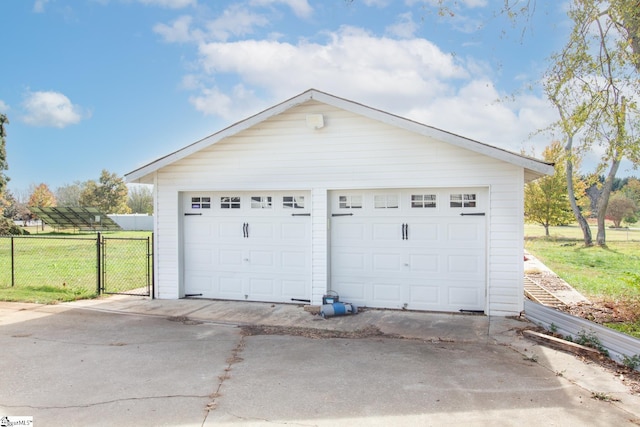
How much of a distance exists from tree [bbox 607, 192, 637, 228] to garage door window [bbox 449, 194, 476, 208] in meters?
33.8

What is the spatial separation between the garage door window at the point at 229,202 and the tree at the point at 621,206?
35.7m

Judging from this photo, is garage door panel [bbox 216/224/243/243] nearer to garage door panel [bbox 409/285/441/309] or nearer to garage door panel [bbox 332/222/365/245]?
garage door panel [bbox 332/222/365/245]

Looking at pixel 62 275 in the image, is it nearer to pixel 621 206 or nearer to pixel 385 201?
pixel 385 201

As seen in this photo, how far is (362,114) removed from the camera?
7547 millimetres

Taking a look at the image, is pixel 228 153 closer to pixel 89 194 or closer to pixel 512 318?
pixel 512 318

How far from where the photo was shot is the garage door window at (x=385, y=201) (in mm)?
7805

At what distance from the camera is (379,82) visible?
1130 centimetres

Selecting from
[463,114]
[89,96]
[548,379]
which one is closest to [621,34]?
[463,114]

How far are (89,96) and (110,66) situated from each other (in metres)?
9.02

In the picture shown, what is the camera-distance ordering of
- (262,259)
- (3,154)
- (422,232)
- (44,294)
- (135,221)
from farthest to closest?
(135,221)
(3,154)
(44,294)
(262,259)
(422,232)

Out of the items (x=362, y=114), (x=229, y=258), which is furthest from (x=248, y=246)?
(x=362, y=114)

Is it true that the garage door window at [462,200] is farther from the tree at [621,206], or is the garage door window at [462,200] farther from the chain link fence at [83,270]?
the tree at [621,206]

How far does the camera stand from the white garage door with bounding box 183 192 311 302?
27.1 ft

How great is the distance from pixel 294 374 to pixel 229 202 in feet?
15.9
